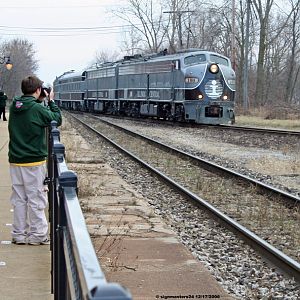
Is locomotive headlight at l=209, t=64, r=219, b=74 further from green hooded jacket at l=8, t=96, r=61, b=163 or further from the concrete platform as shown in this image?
green hooded jacket at l=8, t=96, r=61, b=163

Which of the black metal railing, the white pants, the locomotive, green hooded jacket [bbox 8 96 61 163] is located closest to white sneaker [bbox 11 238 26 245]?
the white pants

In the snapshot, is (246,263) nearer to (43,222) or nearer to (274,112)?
(43,222)

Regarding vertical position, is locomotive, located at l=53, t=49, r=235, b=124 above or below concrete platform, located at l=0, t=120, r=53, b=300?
above

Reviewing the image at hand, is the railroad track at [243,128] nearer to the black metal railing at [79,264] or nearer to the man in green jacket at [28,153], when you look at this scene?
the man in green jacket at [28,153]

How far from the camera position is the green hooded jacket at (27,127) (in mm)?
5957

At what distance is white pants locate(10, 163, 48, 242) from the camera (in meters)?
6.08

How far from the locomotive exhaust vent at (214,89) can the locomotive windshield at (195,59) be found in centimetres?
113

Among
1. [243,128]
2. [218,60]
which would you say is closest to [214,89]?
[218,60]

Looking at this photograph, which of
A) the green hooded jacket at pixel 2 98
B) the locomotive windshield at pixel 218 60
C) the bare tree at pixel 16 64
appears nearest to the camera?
the green hooded jacket at pixel 2 98

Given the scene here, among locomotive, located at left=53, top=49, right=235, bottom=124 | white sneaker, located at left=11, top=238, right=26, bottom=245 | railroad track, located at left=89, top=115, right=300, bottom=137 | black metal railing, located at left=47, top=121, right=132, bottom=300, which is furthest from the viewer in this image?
locomotive, located at left=53, top=49, right=235, bottom=124

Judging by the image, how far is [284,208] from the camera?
940cm

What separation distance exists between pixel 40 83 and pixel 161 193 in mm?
5593

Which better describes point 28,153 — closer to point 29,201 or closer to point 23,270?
Answer: point 29,201

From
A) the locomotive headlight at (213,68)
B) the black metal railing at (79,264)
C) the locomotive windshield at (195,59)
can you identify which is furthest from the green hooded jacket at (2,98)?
the black metal railing at (79,264)
